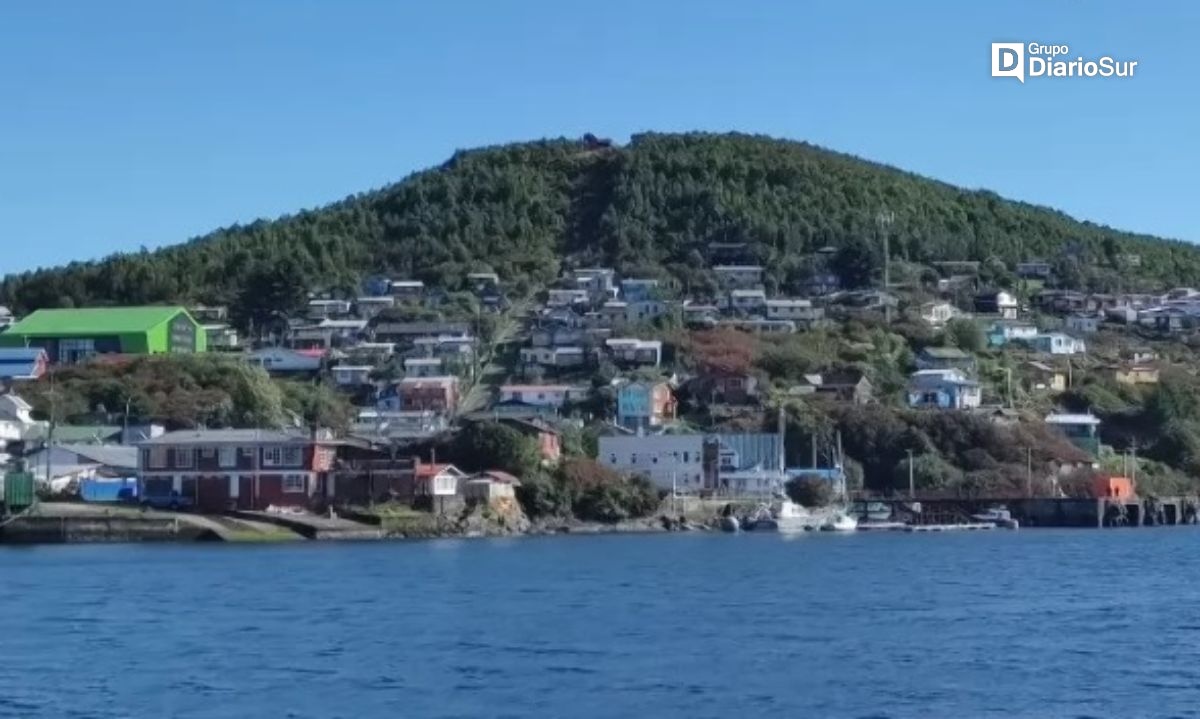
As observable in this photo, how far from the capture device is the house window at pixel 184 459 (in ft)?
199

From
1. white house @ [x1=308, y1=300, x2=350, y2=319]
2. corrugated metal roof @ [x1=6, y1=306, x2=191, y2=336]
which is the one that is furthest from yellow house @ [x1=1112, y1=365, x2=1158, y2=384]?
corrugated metal roof @ [x1=6, y1=306, x2=191, y2=336]

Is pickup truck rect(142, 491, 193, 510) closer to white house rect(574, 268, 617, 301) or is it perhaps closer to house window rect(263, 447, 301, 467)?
house window rect(263, 447, 301, 467)

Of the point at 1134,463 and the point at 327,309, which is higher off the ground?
the point at 327,309

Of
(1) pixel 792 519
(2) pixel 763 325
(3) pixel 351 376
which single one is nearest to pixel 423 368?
(3) pixel 351 376

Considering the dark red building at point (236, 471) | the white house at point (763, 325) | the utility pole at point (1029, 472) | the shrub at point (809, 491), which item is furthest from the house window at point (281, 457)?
the white house at point (763, 325)

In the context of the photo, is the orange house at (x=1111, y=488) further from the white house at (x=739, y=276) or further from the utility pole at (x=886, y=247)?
the white house at (x=739, y=276)

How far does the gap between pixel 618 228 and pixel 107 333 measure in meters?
39.1

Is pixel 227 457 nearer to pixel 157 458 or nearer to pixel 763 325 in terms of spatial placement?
pixel 157 458

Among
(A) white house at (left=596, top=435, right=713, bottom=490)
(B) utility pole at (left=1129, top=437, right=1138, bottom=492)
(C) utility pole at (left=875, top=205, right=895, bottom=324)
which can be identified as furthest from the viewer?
(C) utility pole at (left=875, top=205, right=895, bottom=324)

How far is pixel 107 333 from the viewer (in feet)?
290

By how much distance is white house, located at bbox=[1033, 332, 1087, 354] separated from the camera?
94562 millimetres

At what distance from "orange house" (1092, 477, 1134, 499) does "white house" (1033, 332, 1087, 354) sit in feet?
64.1

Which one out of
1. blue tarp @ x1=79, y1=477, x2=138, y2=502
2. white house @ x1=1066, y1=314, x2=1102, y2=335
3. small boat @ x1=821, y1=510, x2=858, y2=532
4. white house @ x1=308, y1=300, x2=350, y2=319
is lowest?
small boat @ x1=821, y1=510, x2=858, y2=532

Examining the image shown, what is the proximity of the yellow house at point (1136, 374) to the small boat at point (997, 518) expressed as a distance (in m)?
19.9
